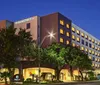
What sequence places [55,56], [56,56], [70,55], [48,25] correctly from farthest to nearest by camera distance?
1. [48,25]
2. [70,55]
3. [56,56]
4. [55,56]

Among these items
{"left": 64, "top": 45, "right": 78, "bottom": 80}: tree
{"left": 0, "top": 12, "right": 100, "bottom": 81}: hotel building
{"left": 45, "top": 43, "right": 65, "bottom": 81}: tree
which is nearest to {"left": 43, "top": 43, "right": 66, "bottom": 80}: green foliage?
{"left": 45, "top": 43, "right": 65, "bottom": 81}: tree

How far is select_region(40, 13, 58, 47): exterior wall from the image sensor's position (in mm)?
86875

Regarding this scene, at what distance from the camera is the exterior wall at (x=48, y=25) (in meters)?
86.9

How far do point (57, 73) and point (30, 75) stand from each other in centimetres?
1002

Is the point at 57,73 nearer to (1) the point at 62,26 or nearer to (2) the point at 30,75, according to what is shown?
(2) the point at 30,75

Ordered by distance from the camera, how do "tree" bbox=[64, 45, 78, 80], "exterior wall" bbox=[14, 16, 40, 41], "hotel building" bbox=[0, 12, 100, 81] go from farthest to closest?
1. "exterior wall" bbox=[14, 16, 40, 41]
2. "hotel building" bbox=[0, 12, 100, 81]
3. "tree" bbox=[64, 45, 78, 80]

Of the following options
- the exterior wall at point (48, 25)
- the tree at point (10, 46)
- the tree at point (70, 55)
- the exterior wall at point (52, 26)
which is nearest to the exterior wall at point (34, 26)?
the exterior wall at point (48, 25)

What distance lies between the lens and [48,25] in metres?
88.9

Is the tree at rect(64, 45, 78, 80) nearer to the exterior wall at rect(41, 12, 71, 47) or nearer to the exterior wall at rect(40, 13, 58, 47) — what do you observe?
the exterior wall at rect(41, 12, 71, 47)

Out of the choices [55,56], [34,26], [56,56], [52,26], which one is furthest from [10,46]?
[34,26]

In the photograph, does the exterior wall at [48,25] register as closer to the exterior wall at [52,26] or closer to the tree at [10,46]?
the exterior wall at [52,26]

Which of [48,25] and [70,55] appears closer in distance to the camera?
[70,55]

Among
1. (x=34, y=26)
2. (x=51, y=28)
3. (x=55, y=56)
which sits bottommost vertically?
(x=55, y=56)

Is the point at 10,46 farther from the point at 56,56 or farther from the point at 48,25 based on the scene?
the point at 48,25
